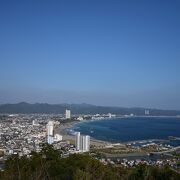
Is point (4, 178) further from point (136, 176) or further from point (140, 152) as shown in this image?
point (140, 152)

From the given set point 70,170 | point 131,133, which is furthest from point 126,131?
point 70,170

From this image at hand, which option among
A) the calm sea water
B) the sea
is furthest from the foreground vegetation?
the calm sea water

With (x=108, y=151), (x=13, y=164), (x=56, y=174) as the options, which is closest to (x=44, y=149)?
(x=13, y=164)

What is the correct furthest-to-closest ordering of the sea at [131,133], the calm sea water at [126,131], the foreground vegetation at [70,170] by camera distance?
the calm sea water at [126,131] → the sea at [131,133] → the foreground vegetation at [70,170]

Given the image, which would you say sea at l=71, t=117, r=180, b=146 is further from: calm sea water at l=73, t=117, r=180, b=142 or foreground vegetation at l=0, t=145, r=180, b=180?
foreground vegetation at l=0, t=145, r=180, b=180

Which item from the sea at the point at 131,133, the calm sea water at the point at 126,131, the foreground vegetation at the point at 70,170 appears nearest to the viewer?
the foreground vegetation at the point at 70,170

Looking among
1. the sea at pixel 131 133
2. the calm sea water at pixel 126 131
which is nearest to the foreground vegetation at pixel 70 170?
the sea at pixel 131 133

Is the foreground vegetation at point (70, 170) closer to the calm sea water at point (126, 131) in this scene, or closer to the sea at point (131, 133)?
the sea at point (131, 133)

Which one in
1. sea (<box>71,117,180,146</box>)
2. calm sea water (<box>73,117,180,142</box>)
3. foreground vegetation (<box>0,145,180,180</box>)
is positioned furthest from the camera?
calm sea water (<box>73,117,180,142</box>)

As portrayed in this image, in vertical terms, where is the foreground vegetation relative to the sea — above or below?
above
